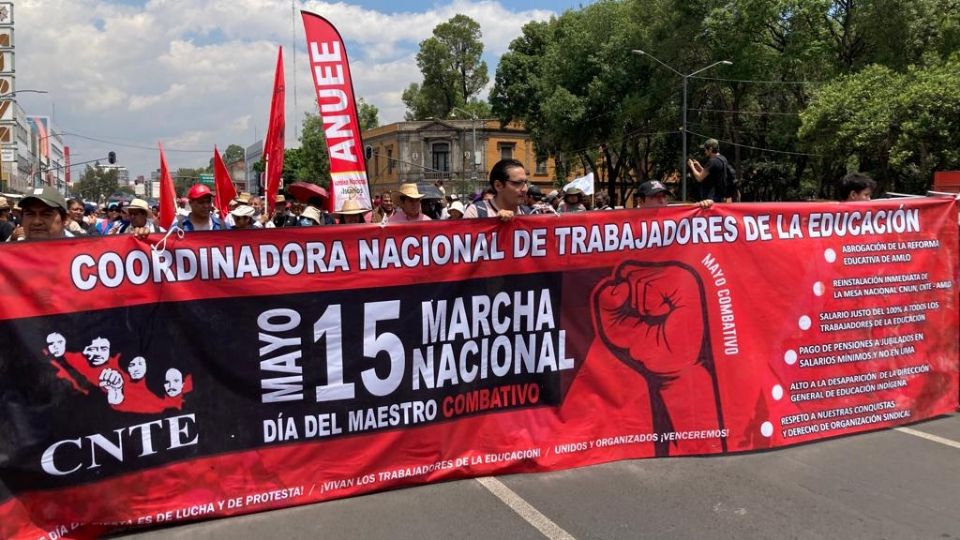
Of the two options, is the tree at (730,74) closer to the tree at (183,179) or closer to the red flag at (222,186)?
the red flag at (222,186)

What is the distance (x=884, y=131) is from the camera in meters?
24.7

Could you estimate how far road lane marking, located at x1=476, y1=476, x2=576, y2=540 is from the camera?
12.3 ft

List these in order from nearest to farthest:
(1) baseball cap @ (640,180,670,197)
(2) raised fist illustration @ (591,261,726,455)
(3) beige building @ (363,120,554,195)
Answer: (2) raised fist illustration @ (591,261,726,455), (1) baseball cap @ (640,180,670,197), (3) beige building @ (363,120,554,195)

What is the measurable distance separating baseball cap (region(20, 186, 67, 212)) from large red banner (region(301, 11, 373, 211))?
2490mm

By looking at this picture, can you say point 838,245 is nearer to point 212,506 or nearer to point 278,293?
point 278,293

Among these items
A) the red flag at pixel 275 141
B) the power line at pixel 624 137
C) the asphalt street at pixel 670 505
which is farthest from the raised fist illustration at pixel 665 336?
the power line at pixel 624 137

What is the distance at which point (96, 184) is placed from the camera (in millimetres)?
121312

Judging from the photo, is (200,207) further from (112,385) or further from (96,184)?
(96,184)

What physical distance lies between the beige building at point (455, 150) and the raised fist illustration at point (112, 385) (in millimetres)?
67329

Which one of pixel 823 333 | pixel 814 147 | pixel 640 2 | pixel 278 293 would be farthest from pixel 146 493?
pixel 640 2

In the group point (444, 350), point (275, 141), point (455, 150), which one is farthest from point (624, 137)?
point (444, 350)

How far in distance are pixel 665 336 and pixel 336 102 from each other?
352 centimetres

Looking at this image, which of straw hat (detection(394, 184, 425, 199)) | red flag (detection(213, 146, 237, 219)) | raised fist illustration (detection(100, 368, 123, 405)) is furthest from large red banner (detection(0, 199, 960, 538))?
red flag (detection(213, 146, 237, 219))

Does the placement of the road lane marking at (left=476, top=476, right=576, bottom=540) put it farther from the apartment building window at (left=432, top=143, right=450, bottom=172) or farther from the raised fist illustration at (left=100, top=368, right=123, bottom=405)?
the apartment building window at (left=432, top=143, right=450, bottom=172)
